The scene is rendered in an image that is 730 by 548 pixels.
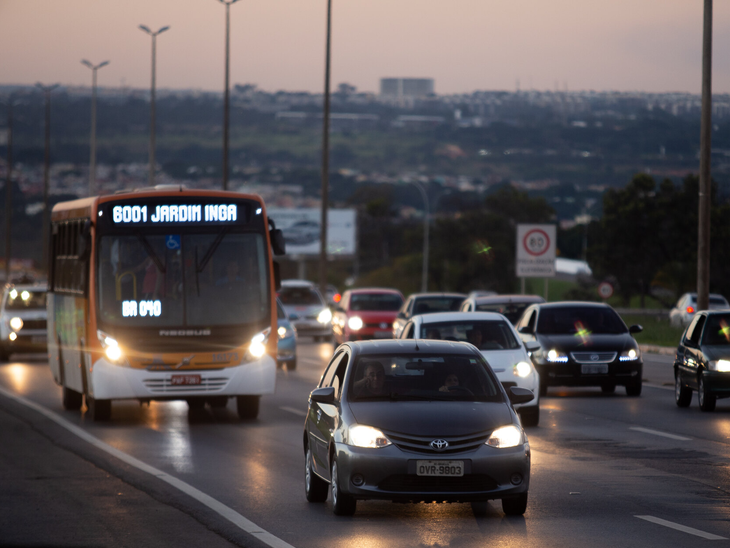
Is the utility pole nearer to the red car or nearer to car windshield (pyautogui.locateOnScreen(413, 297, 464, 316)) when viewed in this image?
car windshield (pyautogui.locateOnScreen(413, 297, 464, 316))

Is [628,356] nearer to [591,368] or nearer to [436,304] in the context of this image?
[591,368]

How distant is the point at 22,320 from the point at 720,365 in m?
18.7

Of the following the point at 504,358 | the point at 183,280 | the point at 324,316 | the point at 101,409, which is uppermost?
the point at 183,280

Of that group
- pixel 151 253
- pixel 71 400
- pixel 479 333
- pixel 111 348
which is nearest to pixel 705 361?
pixel 479 333

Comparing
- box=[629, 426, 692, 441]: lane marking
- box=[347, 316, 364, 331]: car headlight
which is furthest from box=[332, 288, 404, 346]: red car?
box=[629, 426, 692, 441]: lane marking

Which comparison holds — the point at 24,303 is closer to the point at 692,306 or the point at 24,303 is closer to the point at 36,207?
the point at 692,306

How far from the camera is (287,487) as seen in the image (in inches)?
444

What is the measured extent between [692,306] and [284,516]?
Result: 41978mm

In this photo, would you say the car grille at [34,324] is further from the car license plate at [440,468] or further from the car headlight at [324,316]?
the car license plate at [440,468]

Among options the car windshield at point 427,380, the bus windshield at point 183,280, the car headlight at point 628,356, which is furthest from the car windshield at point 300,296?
the car windshield at point 427,380

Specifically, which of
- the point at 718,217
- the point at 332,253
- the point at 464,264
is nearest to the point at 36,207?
the point at 332,253

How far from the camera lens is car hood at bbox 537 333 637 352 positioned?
20.7m

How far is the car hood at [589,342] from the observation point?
67.8 feet

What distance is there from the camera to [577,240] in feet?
467
